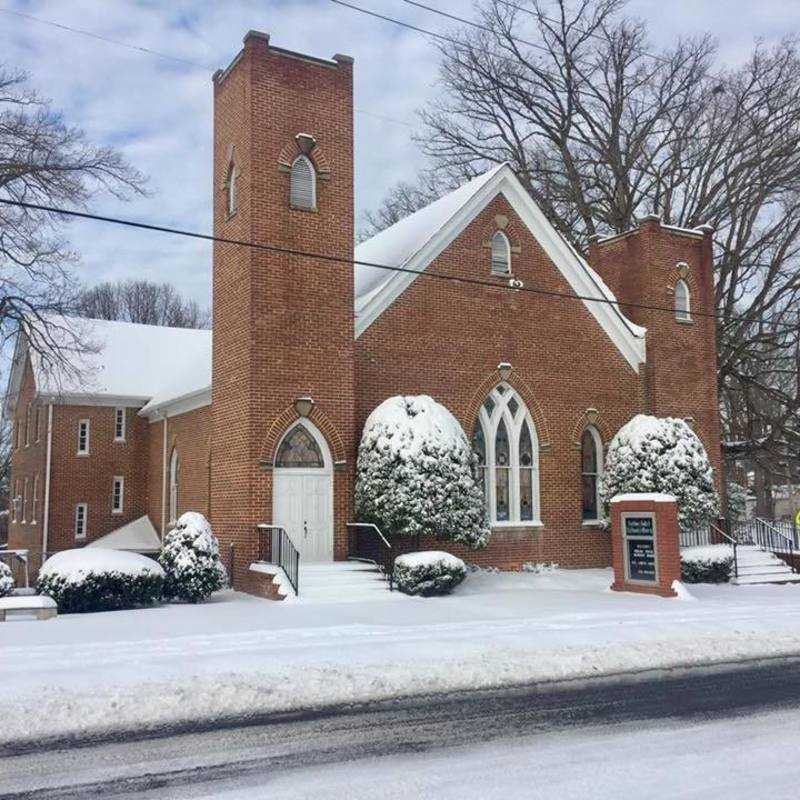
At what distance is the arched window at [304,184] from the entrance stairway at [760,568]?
12.7 m

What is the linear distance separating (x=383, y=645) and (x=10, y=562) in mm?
22070

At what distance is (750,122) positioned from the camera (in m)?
31.4

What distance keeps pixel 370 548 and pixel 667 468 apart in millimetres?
6958

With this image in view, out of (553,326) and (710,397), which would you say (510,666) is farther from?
(710,397)

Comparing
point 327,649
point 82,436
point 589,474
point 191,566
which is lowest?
point 327,649

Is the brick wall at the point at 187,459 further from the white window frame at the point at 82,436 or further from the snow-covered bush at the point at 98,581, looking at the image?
the snow-covered bush at the point at 98,581

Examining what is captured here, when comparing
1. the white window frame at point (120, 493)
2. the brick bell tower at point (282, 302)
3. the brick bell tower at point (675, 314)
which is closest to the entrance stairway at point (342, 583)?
the brick bell tower at point (282, 302)

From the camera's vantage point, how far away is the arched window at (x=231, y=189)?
20062mm

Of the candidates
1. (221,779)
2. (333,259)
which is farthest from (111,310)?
(221,779)

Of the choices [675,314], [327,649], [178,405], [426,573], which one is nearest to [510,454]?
[426,573]

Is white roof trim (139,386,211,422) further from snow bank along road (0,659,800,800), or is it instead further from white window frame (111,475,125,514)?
snow bank along road (0,659,800,800)

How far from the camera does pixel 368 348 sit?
20.5 metres

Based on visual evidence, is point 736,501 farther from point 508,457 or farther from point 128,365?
point 128,365

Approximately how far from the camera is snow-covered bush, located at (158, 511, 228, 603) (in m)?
17.0
